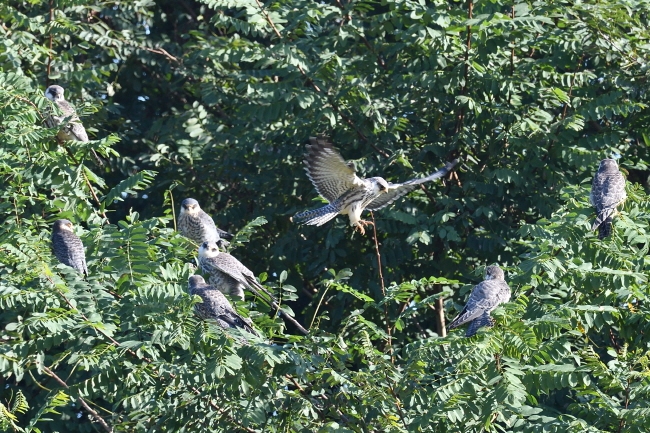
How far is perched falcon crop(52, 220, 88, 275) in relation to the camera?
749 centimetres

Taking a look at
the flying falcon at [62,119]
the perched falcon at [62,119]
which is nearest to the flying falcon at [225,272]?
the flying falcon at [62,119]

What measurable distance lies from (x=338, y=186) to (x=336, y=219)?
4.18ft

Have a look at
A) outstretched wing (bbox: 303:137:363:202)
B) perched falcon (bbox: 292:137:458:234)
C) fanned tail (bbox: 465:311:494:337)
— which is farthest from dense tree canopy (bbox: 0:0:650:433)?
outstretched wing (bbox: 303:137:363:202)

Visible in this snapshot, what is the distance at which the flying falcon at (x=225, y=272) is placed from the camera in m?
7.51

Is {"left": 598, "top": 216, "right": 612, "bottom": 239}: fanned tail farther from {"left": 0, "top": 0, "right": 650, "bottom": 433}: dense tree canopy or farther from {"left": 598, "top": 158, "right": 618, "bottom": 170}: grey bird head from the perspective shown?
{"left": 598, "top": 158, "right": 618, "bottom": 170}: grey bird head

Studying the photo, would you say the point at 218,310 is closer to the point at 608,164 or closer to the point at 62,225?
the point at 62,225

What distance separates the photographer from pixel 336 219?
940 cm

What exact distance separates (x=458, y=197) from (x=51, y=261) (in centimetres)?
405

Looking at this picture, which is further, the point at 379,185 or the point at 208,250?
the point at 379,185

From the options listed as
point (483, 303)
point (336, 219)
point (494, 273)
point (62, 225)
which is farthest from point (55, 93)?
point (483, 303)

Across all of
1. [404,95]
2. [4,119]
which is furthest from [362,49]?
[4,119]

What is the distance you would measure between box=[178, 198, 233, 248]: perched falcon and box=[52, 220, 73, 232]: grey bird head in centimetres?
121

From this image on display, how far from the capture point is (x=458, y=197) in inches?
379

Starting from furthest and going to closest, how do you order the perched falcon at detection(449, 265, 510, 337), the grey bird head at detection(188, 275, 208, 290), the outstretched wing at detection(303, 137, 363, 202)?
the outstretched wing at detection(303, 137, 363, 202)
the grey bird head at detection(188, 275, 208, 290)
the perched falcon at detection(449, 265, 510, 337)
